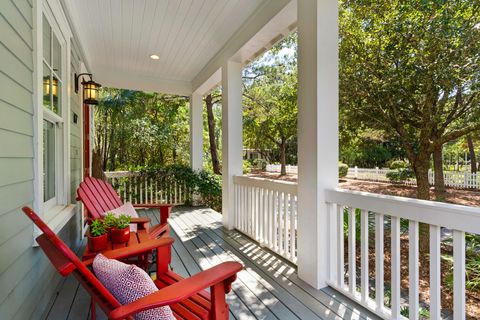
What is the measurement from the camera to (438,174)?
4.15m

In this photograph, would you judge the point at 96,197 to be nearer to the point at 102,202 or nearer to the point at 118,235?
the point at 102,202

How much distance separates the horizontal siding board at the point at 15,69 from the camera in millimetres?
1446

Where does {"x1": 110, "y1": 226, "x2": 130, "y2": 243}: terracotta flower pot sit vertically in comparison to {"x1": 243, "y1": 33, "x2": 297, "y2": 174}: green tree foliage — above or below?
below

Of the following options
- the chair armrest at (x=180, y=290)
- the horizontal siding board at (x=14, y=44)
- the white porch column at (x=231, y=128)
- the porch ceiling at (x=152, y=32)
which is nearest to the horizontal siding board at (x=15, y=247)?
the chair armrest at (x=180, y=290)

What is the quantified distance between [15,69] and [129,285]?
54.7 inches

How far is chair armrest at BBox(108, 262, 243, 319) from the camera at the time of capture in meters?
1.03

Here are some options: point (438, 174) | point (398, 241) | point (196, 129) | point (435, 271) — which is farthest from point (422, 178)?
point (196, 129)

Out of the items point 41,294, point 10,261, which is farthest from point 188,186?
point 10,261

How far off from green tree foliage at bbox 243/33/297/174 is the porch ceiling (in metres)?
2.45

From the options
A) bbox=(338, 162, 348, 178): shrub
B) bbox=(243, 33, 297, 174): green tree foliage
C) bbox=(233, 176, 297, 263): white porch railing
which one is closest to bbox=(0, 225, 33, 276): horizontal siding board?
bbox=(233, 176, 297, 263): white porch railing

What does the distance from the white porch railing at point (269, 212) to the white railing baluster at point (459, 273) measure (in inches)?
60.9

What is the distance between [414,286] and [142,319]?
162cm

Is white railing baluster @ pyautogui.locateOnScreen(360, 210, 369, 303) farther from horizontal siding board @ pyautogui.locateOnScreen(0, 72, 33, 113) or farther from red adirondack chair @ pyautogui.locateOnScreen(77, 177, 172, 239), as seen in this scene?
horizontal siding board @ pyautogui.locateOnScreen(0, 72, 33, 113)

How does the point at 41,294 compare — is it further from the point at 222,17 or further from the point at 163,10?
the point at 222,17
